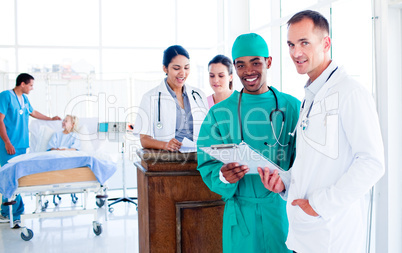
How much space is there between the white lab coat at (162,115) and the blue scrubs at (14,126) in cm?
271

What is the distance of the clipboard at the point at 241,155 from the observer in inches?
51.3

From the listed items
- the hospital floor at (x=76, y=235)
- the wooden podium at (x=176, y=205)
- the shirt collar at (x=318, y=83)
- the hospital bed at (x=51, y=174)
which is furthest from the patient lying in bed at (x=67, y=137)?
the shirt collar at (x=318, y=83)

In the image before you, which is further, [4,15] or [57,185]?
[4,15]

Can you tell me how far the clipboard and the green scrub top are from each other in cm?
22

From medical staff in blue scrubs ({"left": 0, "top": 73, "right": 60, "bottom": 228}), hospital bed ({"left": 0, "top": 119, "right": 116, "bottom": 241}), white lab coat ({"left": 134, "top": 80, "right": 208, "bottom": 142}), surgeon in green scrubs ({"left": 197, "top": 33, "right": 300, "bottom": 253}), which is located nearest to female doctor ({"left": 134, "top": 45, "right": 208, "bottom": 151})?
white lab coat ({"left": 134, "top": 80, "right": 208, "bottom": 142})

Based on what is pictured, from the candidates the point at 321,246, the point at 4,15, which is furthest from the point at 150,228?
the point at 4,15

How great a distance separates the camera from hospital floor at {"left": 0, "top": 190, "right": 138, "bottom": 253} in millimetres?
3684

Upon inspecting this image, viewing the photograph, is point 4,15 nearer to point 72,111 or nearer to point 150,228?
point 72,111

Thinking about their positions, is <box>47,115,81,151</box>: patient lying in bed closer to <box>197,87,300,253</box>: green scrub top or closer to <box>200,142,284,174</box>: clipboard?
<box>197,87,300,253</box>: green scrub top

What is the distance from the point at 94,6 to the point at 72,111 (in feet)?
5.80

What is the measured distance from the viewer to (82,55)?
6.27m

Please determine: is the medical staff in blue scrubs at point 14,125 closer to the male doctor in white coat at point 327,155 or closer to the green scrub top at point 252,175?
the green scrub top at point 252,175

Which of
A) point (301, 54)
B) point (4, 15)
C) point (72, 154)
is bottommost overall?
point (72, 154)

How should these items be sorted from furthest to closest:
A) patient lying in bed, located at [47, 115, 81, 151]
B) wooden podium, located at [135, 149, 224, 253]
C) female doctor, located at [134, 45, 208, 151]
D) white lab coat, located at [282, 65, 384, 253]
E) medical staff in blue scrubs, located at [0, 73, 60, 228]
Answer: patient lying in bed, located at [47, 115, 81, 151]
medical staff in blue scrubs, located at [0, 73, 60, 228]
female doctor, located at [134, 45, 208, 151]
wooden podium, located at [135, 149, 224, 253]
white lab coat, located at [282, 65, 384, 253]
